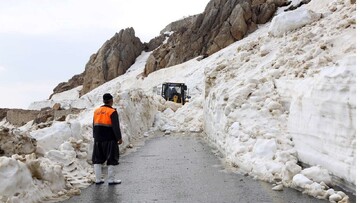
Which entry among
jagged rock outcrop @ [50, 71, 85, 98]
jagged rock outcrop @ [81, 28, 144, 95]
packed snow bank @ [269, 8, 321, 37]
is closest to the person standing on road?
packed snow bank @ [269, 8, 321, 37]

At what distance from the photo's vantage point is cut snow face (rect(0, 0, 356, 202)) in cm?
697

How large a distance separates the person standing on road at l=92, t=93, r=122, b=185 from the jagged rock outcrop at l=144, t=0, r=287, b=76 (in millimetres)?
54094

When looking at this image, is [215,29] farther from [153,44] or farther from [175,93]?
[175,93]

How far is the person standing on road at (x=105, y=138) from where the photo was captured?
858 centimetres

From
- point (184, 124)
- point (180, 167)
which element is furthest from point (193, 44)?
point (180, 167)

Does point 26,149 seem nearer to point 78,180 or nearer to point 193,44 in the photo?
point 78,180

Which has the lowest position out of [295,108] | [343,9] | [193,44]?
[295,108]

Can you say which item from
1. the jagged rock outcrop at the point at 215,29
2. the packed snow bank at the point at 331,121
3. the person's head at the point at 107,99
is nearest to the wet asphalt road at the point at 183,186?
the packed snow bank at the point at 331,121

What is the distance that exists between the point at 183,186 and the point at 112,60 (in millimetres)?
69973

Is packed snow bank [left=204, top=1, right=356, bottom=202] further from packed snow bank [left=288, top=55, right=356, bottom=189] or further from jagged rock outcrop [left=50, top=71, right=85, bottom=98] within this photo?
jagged rock outcrop [left=50, top=71, right=85, bottom=98]

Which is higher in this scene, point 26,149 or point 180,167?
point 26,149

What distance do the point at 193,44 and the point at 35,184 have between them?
200 ft

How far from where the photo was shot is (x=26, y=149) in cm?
862

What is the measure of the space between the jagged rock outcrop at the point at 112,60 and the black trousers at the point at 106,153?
67.3 meters
